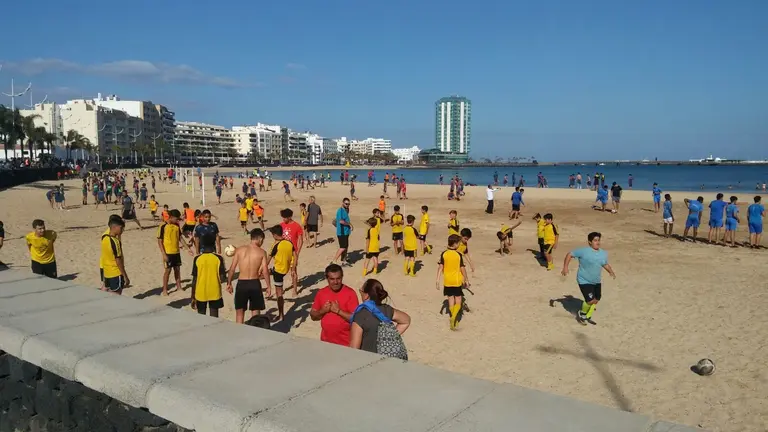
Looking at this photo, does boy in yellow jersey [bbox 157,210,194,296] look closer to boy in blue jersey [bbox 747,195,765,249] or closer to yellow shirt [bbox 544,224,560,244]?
yellow shirt [bbox 544,224,560,244]

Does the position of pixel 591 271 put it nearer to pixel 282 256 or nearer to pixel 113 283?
pixel 282 256

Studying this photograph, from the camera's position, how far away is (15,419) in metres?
3.57

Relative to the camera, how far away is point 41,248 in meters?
8.85

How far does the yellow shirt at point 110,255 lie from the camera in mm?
8109

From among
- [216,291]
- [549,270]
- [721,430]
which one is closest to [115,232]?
[216,291]

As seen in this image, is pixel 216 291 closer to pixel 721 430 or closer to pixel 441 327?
pixel 441 327

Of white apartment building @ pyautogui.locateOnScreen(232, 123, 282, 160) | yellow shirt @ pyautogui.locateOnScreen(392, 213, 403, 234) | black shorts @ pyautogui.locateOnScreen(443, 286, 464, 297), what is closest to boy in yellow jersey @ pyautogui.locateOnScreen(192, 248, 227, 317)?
black shorts @ pyautogui.locateOnScreen(443, 286, 464, 297)

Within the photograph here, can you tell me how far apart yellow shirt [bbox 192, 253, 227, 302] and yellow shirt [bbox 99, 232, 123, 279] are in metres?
1.83

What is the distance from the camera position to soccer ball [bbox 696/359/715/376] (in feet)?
21.8

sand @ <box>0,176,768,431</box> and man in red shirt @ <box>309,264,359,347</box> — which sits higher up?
man in red shirt @ <box>309,264,359,347</box>

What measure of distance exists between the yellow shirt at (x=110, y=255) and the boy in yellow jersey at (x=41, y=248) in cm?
129

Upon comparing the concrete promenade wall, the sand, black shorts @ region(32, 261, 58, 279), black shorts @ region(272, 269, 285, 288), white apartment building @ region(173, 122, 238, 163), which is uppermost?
white apartment building @ region(173, 122, 238, 163)

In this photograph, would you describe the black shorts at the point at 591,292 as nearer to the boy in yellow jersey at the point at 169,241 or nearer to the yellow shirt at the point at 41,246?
the boy in yellow jersey at the point at 169,241

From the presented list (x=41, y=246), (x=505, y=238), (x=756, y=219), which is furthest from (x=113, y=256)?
(x=756, y=219)
